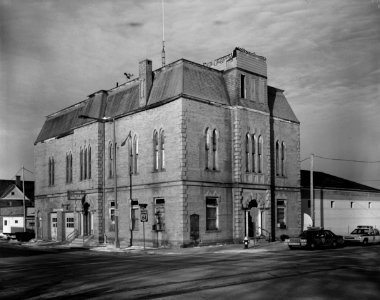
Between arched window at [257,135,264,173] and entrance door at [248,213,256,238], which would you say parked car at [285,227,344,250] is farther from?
arched window at [257,135,264,173]

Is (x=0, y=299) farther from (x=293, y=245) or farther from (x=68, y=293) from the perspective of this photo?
(x=293, y=245)

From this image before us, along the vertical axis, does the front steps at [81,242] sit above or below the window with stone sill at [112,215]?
below

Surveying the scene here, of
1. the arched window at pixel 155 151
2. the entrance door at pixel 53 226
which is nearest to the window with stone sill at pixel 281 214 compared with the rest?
the arched window at pixel 155 151

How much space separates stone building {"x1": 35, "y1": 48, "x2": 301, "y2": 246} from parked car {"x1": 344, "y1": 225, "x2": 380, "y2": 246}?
5686mm

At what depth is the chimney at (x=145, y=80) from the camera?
37156 mm

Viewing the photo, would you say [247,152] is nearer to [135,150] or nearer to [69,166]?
[135,150]

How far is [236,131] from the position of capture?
3591 cm

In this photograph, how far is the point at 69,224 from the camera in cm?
4578

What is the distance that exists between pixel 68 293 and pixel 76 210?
31.0m

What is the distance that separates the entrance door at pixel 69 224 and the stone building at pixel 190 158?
0.19 metres

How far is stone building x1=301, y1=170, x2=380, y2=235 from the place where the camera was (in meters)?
47.7

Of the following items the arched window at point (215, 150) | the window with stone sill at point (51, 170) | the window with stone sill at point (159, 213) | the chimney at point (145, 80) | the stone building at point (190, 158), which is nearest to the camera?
the stone building at point (190, 158)

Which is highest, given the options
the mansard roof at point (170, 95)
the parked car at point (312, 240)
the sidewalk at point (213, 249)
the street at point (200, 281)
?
the mansard roof at point (170, 95)

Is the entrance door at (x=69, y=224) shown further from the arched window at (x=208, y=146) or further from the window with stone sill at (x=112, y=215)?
the arched window at (x=208, y=146)
